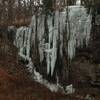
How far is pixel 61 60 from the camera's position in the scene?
831 inches

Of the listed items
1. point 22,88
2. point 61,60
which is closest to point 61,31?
point 61,60

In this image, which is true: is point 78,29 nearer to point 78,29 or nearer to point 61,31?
point 78,29

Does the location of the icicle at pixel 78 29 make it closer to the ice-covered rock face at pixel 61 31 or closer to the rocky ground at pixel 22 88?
the ice-covered rock face at pixel 61 31

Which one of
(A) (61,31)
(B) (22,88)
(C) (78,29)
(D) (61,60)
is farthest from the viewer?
(A) (61,31)

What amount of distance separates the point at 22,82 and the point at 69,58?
3.56 metres

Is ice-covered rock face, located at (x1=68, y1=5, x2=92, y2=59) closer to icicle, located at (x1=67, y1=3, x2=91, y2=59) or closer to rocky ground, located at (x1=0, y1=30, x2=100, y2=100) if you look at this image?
icicle, located at (x1=67, y1=3, x2=91, y2=59)

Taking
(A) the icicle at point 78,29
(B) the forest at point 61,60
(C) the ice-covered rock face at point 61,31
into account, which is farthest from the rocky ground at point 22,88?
(A) the icicle at point 78,29

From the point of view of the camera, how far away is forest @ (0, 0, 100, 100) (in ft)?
66.0

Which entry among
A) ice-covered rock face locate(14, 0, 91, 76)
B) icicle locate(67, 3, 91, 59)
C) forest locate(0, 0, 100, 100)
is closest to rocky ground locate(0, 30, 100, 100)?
forest locate(0, 0, 100, 100)

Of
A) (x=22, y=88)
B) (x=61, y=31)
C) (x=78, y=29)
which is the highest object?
(x=78, y=29)

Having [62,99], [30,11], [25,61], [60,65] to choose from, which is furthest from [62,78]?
[30,11]

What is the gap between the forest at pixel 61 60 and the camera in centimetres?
2011

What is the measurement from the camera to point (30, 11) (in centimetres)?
3138

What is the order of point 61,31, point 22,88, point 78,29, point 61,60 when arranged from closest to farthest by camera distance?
1. point 78,29
2. point 22,88
3. point 61,60
4. point 61,31
